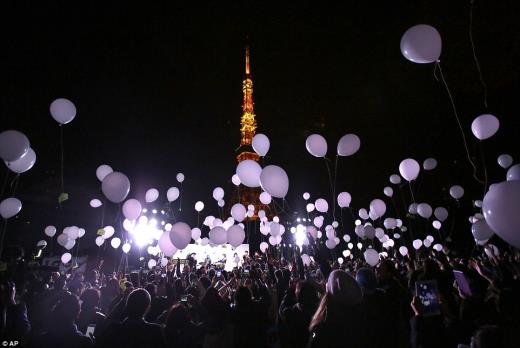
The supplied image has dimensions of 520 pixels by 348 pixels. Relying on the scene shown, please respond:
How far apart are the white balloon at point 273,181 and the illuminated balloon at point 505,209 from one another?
426 centimetres

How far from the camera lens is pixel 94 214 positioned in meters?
27.6

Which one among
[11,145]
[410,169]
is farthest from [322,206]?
[11,145]

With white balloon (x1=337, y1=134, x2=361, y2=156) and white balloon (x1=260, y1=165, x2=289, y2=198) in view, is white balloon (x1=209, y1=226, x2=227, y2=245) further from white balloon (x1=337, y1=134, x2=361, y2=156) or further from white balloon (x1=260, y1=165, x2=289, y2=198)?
white balloon (x1=337, y1=134, x2=361, y2=156)

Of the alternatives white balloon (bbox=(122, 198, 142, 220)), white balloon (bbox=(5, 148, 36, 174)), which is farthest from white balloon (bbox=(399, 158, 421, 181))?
white balloon (bbox=(5, 148, 36, 174))

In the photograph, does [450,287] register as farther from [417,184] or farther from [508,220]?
[417,184]

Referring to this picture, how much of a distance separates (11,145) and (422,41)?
7.97 metres

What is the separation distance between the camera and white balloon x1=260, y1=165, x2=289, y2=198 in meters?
6.69

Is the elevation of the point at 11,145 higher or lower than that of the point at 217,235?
higher

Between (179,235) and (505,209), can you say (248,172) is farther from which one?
(505,209)

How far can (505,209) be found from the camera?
9.04 feet

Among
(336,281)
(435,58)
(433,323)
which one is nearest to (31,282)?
(336,281)

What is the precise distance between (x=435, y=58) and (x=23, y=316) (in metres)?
7.46

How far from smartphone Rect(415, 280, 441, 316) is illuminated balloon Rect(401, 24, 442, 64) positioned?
164 inches

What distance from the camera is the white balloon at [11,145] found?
5620mm
